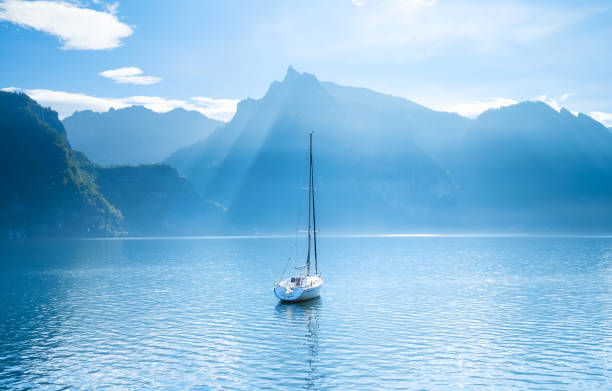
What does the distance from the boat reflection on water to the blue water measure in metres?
0.12

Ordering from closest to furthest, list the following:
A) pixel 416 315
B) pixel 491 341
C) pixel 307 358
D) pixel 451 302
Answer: pixel 307 358 → pixel 491 341 → pixel 416 315 → pixel 451 302

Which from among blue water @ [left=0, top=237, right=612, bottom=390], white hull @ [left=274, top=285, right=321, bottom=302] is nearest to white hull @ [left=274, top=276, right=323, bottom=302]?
white hull @ [left=274, top=285, right=321, bottom=302]

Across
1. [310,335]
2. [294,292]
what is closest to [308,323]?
[310,335]

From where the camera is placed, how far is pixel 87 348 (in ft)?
124

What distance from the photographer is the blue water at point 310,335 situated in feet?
100

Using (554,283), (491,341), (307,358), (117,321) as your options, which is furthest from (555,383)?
(554,283)

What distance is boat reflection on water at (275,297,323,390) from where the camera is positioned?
3148cm

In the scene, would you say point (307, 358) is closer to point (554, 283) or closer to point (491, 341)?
point (491, 341)

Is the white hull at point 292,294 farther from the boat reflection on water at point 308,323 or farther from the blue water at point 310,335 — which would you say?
the blue water at point 310,335

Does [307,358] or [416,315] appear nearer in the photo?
[307,358]

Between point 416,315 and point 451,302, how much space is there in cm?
1084

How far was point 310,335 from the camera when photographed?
139 feet

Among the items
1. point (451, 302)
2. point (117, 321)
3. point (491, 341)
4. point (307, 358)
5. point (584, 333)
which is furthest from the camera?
point (451, 302)

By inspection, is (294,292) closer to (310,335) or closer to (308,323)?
(308,323)
